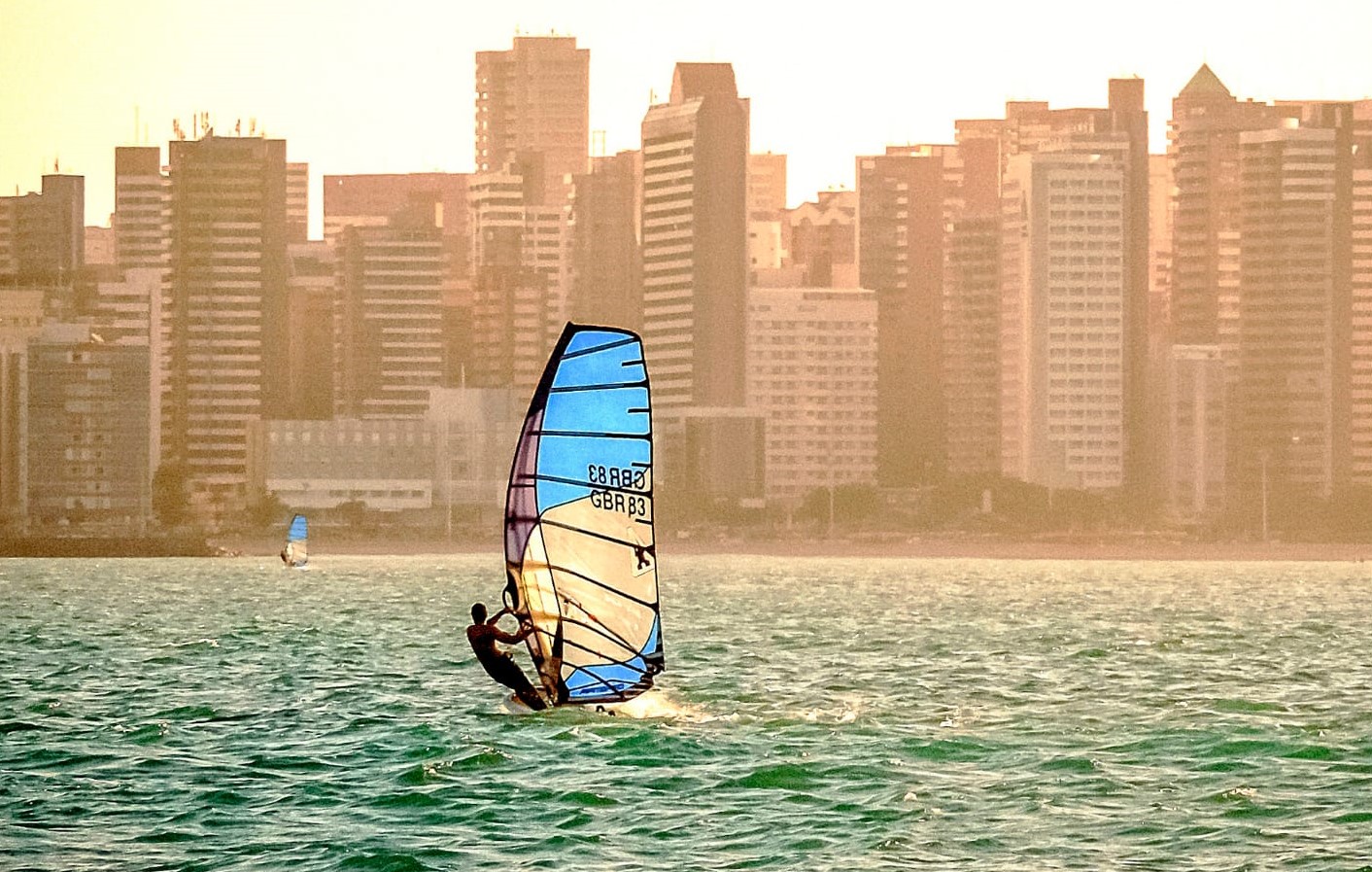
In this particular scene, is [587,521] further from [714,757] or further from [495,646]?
[714,757]

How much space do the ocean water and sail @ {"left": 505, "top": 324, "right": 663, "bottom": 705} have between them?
1063 mm

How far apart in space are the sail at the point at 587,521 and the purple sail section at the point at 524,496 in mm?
13

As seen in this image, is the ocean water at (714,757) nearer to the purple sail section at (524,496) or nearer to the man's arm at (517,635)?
the man's arm at (517,635)

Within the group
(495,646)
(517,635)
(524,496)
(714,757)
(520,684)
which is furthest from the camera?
(520,684)

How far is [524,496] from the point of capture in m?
32.5

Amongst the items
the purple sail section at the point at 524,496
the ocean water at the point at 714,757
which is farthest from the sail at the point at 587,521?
the ocean water at the point at 714,757

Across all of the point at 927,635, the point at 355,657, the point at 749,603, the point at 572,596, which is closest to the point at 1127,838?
the point at 572,596

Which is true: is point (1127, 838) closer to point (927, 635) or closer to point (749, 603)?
point (927, 635)

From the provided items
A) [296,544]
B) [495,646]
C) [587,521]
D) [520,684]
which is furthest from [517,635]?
[296,544]

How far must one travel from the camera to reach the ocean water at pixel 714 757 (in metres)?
25.2

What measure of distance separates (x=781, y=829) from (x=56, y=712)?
15940 mm

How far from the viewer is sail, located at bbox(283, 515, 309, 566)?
494ft

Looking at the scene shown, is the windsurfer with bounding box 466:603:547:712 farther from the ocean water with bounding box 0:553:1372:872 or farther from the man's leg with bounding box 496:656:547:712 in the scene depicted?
the ocean water with bounding box 0:553:1372:872

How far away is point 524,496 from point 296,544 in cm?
12272
